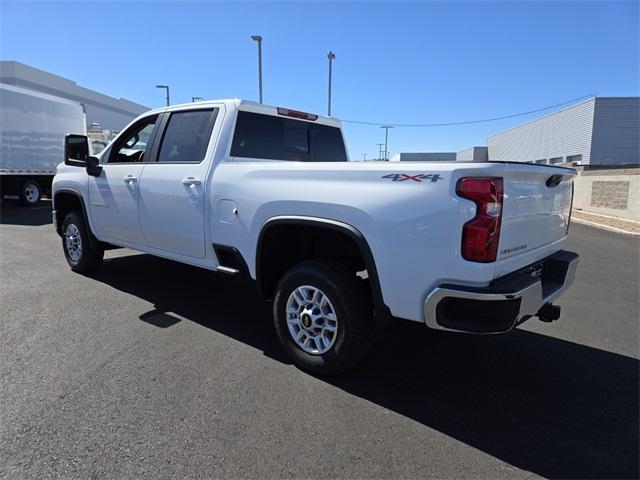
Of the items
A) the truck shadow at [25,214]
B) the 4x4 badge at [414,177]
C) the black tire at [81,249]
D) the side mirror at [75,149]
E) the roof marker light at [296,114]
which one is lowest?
the truck shadow at [25,214]

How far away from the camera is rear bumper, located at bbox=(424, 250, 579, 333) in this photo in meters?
2.52

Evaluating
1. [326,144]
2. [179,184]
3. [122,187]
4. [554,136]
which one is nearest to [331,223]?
[179,184]

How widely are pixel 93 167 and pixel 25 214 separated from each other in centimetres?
1033

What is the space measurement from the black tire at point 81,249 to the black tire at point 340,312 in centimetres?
375

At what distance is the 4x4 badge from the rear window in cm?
185

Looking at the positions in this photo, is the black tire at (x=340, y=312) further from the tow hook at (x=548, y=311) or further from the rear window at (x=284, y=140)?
the rear window at (x=284, y=140)

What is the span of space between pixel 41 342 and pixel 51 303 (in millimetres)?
1176

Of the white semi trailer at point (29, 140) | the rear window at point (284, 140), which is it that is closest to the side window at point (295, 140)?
the rear window at point (284, 140)

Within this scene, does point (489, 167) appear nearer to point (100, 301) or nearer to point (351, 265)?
point (351, 265)

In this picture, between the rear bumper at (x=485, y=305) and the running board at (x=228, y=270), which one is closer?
the rear bumper at (x=485, y=305)

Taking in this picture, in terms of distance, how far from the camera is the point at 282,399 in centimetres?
303

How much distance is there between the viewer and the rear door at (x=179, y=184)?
160 inches

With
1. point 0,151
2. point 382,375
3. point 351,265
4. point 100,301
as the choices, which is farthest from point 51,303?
point 0,151

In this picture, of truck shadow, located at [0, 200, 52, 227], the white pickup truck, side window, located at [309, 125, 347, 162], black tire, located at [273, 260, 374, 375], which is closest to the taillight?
the white pickup truck
